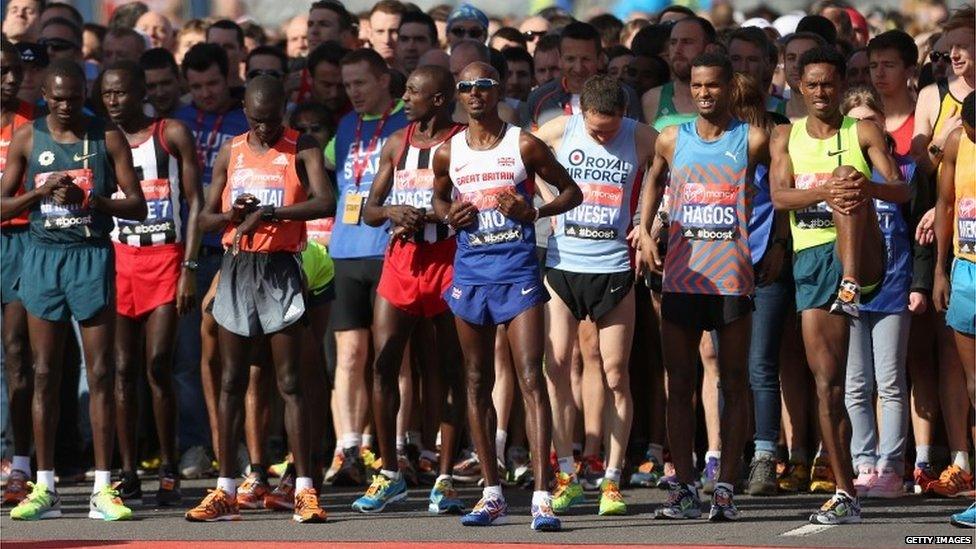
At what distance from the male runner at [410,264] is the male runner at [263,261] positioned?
43 centimetres

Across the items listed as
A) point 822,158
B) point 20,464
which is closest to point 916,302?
point 822,158

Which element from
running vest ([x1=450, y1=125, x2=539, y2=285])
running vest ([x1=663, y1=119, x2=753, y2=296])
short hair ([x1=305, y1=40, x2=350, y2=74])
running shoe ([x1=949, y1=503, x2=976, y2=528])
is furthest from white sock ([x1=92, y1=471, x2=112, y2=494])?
running shoe ([x1=949, y1=503, x2=976, y2=528])

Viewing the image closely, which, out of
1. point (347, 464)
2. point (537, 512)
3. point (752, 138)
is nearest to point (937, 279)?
point (752, 138)

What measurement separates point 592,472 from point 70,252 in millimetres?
3201

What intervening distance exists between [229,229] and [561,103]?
2511mm

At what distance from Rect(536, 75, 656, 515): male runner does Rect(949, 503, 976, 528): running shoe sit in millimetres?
1945

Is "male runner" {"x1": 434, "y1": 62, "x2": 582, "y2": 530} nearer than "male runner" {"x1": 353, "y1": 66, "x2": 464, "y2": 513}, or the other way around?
"male runner" {"x1": 434, "y1": 62, "x2": 582, "y2": 530}

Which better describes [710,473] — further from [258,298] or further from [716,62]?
[258,298]

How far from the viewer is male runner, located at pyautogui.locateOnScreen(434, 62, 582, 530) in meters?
10.8

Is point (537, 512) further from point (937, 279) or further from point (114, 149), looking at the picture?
point (114, 149)

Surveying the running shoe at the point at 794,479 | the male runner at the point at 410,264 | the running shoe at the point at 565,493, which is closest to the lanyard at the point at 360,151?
the male runner at the point at 410,264

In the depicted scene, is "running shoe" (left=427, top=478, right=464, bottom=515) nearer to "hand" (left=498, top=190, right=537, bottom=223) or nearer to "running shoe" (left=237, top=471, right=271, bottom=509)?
"running shoe" (left=237, top=471, right=271, bottom=509)

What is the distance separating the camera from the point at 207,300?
11.9 m

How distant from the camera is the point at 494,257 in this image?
10.8m
